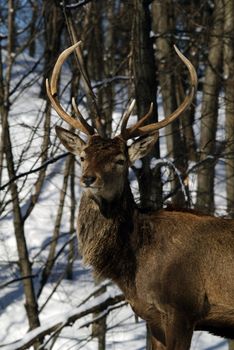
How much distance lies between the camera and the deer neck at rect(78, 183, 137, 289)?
660cm

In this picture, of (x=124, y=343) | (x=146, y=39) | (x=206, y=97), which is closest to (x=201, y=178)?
(x=206, y=97)

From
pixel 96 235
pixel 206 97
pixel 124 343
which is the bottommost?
pixel 124 343

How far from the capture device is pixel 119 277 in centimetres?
656

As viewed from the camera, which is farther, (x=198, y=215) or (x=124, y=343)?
(x=124, y=343)

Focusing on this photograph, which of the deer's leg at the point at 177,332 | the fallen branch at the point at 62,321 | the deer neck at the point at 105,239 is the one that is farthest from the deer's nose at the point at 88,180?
the fallen branch at the point at 62,321

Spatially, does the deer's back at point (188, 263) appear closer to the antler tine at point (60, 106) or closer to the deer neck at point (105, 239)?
the deer neck at point (105, 239)

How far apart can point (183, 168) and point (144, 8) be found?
7.91 ft

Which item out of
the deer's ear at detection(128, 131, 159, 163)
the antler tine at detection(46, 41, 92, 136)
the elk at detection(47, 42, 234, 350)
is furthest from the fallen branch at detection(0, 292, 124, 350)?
the antler tine at detection(46, 41, 92, 136)

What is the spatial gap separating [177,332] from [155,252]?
736 mm

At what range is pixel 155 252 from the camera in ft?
21.5

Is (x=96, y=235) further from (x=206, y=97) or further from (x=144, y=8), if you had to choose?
(x=206, y=97)

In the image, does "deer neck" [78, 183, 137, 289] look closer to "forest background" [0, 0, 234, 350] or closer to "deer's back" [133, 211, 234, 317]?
"deer's back" [133, 211, 234, 317]

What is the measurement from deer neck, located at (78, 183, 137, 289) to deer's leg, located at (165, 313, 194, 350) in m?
0.60

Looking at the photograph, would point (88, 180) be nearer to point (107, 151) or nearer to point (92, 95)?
point (107, 151)
